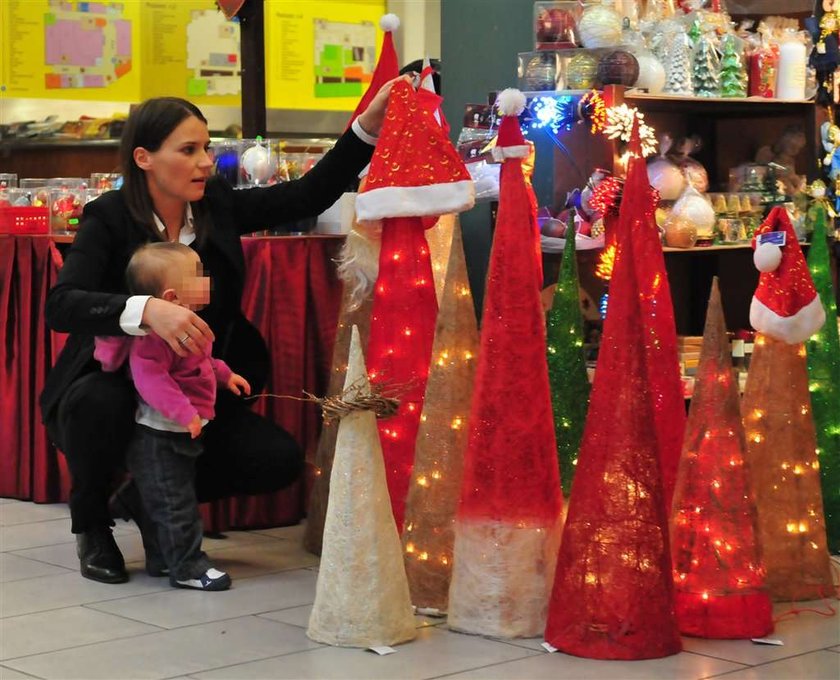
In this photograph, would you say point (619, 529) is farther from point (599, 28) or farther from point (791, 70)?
point (791, 70)

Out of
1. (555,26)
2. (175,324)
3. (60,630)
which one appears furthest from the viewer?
(555,26)

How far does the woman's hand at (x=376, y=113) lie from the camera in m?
3.60

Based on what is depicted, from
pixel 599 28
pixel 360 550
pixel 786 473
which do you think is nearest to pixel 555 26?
pixel 599 28

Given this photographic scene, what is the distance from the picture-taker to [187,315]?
327 centimetres

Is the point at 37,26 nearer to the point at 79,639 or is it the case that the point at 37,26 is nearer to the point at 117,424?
the point at 117,424

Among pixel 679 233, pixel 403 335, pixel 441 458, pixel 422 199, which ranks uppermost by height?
pixel 422 199

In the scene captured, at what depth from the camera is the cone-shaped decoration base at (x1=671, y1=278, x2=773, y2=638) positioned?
2.99m

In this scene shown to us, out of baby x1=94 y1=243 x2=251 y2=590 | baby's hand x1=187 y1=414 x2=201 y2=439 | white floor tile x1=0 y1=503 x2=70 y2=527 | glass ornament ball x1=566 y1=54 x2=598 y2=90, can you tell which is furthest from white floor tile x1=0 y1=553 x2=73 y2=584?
glass ornament ball x1=566 y1=54 x2=598 y2=90

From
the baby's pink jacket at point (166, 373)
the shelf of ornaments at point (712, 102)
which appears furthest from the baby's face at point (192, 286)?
the shelf of ornaments at point (712, 102)

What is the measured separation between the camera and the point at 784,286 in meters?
3.33

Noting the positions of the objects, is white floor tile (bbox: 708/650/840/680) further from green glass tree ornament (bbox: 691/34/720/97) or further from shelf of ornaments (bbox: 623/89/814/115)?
green glass tree ornament (bbox: 691/34/720/97)

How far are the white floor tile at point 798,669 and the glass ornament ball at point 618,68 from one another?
6.28 feet

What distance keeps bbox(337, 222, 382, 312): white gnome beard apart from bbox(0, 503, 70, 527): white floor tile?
4.52ft

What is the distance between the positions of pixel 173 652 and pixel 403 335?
3.11ft
